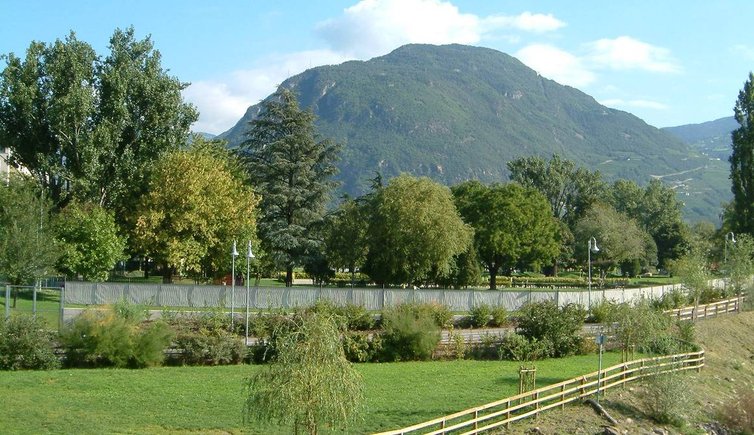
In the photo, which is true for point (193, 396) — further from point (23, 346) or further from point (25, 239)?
point (25, 239)

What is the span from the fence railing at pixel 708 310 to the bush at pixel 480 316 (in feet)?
40.2

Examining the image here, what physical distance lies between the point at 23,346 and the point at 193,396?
11.2m

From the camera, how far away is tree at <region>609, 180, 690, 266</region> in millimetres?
133750

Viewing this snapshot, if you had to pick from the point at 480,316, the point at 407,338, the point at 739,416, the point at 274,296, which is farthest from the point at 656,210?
the point at 739,416

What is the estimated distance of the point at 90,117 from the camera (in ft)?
208

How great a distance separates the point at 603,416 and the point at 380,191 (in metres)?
40.8

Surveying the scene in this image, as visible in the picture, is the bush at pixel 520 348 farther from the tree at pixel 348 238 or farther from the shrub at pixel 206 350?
the tree at pixel 348 238

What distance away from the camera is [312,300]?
195ft

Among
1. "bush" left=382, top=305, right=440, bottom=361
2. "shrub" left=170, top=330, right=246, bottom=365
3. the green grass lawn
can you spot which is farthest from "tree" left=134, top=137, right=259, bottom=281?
the green grass lawn

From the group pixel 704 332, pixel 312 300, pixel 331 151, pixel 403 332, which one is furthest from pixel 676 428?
pixel 331 151

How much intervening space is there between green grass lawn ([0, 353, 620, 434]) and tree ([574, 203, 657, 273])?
2321 inches

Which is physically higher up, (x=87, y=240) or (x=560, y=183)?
(x=560, y=183)

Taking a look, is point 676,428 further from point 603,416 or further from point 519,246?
point 519,246

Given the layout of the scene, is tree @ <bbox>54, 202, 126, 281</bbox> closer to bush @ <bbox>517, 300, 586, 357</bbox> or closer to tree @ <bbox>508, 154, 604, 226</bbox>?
bush @ <bbox>517, 300, 586, 357</bbox>
